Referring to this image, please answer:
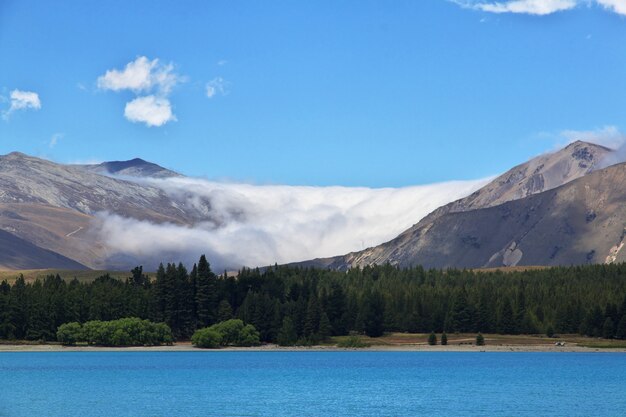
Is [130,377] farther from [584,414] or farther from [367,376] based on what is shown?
[584,414]

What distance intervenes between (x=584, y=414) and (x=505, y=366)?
81273 mm

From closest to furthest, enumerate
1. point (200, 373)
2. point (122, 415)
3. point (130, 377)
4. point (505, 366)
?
point (122, 415) → point (130, 377) → point (200, 373) → point (505, 366)

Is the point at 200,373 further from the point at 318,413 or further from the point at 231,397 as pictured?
the point at 318,413

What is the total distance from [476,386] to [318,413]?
130 ft

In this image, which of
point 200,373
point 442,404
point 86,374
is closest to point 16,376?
point 86,374

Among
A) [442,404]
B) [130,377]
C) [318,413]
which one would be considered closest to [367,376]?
[130,377]

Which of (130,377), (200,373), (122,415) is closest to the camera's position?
(122,415)

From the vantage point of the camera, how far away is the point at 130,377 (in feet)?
502

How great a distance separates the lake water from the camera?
108m

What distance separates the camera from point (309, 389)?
134m

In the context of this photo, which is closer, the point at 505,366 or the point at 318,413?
the point at 318,413

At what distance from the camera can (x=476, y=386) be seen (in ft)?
458

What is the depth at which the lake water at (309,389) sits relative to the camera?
108500 mm

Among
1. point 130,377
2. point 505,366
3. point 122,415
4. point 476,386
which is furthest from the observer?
point 505,366
